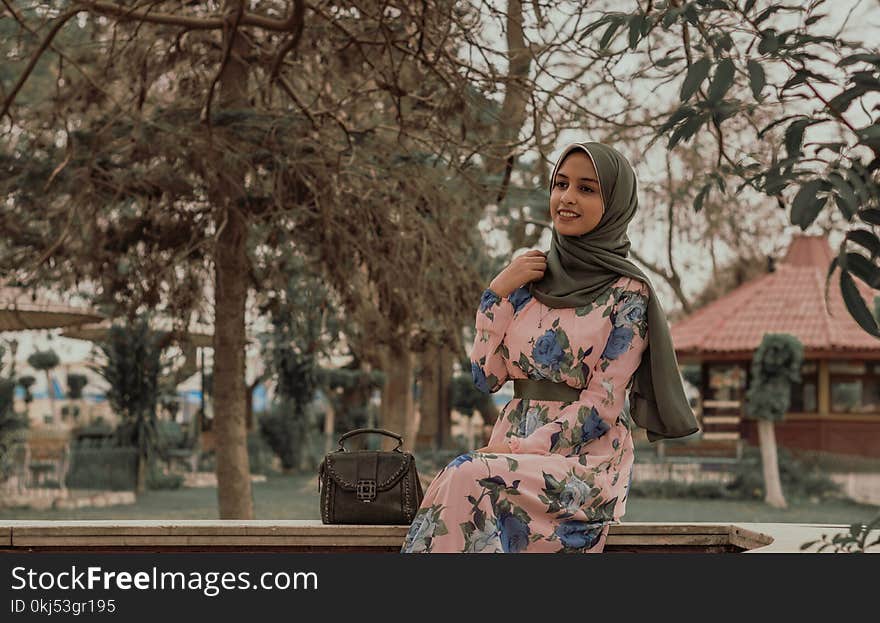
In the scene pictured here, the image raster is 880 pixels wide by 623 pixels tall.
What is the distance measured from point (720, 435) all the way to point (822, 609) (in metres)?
20.5

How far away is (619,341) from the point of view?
3.33 m

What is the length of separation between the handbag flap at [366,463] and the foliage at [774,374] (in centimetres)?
1521

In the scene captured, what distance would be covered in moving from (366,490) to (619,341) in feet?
2.98

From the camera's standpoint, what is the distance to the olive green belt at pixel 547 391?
3.36 metres

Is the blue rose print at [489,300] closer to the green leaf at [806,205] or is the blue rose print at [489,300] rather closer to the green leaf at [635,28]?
the green leaf at [635,28]

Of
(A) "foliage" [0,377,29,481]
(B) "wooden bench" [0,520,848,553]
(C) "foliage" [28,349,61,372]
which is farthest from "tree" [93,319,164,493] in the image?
(B) "wooden bench" [0,520,848,553]

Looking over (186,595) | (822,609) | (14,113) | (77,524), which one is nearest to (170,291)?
(14,113)

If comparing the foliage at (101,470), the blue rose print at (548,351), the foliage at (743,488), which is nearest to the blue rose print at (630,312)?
the blue rose print at (548,351)

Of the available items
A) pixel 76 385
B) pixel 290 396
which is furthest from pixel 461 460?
pixel 76 385

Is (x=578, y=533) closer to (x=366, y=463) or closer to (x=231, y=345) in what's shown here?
(x=366, y=463)

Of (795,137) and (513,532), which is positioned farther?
(513,532)

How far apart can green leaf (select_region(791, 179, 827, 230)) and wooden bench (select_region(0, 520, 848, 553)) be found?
2.00 meters

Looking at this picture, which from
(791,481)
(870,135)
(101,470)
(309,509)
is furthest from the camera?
(791,481)

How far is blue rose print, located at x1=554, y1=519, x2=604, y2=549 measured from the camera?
325cm
